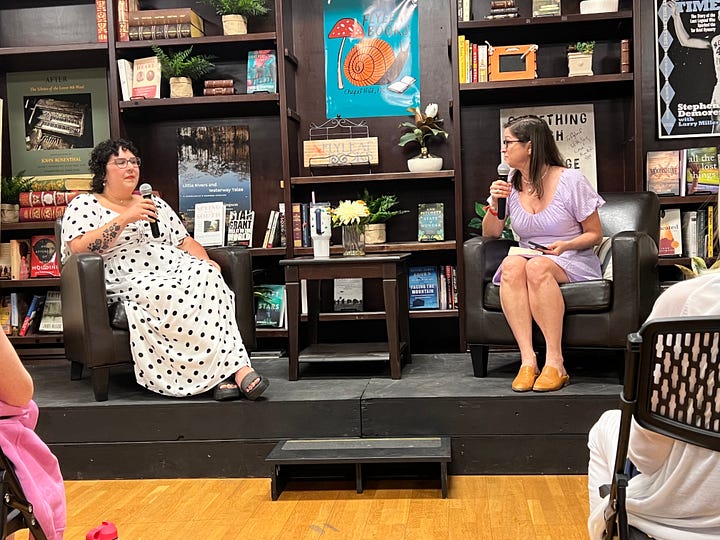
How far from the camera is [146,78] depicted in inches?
187

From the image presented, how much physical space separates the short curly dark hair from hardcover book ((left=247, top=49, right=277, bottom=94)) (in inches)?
41.5

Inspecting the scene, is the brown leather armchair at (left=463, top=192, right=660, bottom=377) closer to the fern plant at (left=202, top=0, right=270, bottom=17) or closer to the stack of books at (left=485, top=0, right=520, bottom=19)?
the stack of books at (left=485, top=0, right=520, bottom=19)

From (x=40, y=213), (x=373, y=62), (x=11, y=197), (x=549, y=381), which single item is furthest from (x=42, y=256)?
(x=549, y=381)

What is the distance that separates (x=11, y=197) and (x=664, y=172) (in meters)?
3.60

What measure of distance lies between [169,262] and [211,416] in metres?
0.83

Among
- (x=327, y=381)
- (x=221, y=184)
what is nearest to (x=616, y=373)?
(x=327, y=381)

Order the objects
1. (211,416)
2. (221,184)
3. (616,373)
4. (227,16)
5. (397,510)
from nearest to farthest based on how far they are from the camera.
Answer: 1. (397,510)
2. (211,416)
3. (616,373)
4. (227,16)
5. (221,184)

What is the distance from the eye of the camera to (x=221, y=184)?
5.05 metres

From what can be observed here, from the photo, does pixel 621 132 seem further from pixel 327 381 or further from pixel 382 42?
pixel 327 381

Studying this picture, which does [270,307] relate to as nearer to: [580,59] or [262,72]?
[262,72]

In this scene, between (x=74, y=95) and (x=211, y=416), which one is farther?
(x=74, y=95)

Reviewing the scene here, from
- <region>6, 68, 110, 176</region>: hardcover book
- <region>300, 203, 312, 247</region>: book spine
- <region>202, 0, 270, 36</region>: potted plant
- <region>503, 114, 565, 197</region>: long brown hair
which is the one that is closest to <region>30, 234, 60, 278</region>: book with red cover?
<region>6, 68, 110, 176</region>: hardcover book

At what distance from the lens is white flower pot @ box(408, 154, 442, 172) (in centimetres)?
469

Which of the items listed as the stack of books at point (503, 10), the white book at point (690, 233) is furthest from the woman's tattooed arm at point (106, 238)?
→ the white book at point (690, 233)
